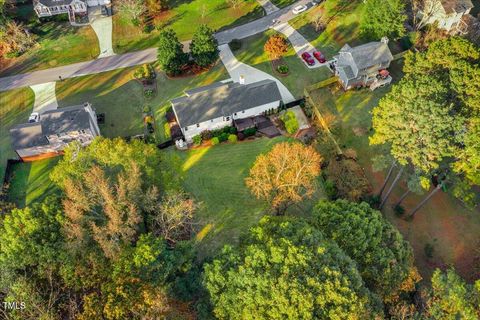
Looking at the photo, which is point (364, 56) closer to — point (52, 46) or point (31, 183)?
point (31, 183)

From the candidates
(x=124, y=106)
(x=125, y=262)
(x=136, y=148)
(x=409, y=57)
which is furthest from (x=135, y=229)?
(x=409, y=57)

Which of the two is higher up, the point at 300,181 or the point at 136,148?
the point at 136,148

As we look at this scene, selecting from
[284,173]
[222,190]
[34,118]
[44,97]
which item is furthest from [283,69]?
[34,118]

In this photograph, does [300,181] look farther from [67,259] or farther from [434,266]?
[67,259]

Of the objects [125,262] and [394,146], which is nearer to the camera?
[125,262]

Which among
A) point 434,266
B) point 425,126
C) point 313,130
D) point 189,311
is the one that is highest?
point 425,126

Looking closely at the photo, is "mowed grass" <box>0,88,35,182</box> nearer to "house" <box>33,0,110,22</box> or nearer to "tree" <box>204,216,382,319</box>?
"house" <box>33,0,110,22</box>

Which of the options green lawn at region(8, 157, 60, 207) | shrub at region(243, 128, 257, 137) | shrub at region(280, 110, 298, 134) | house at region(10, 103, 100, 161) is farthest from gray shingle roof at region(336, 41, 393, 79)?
green lawn at region(8, 157, 60, 207)
